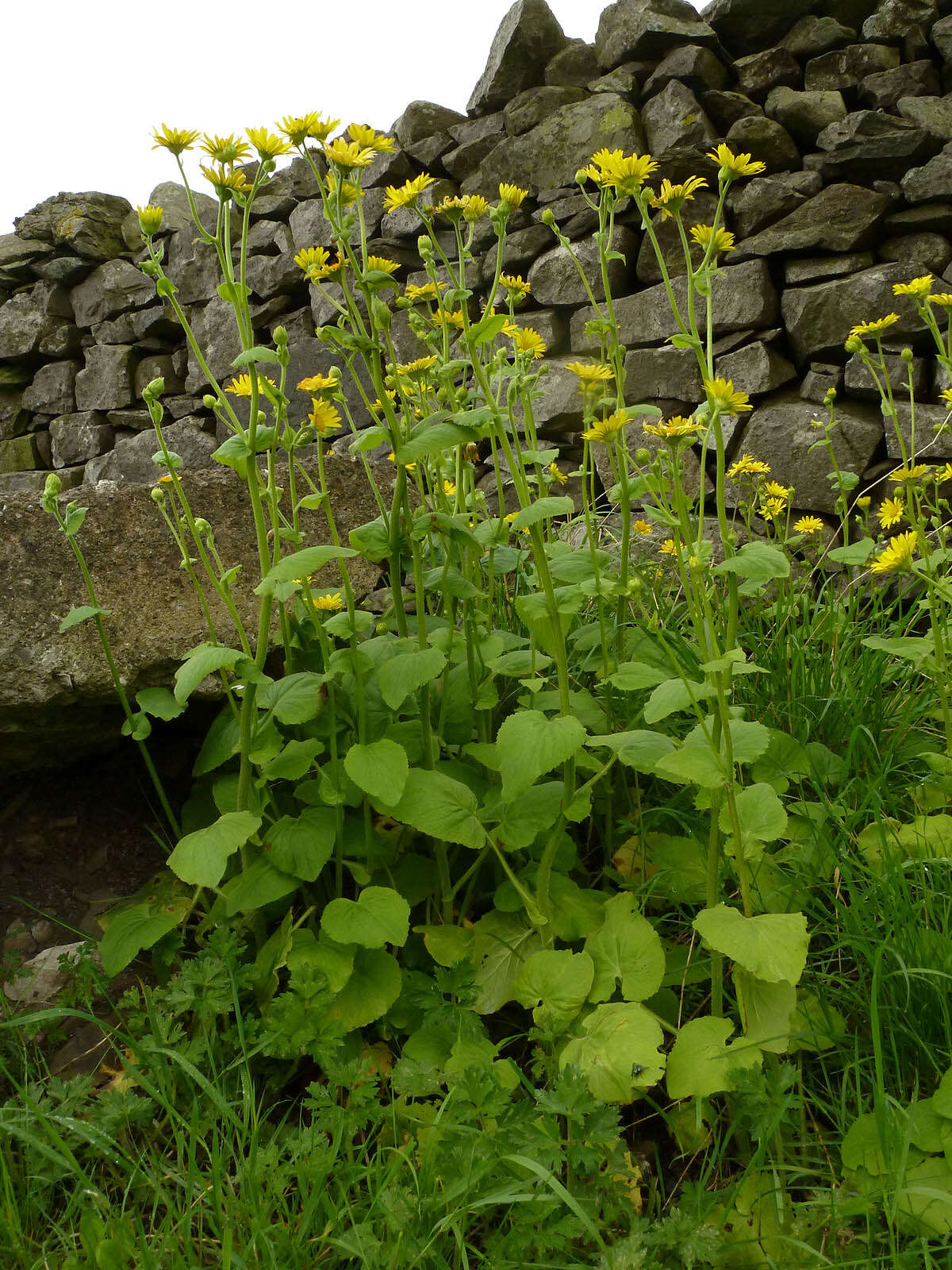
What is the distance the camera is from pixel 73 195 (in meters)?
6.22

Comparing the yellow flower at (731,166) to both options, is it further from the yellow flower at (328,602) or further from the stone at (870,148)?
the stone at (870,148)

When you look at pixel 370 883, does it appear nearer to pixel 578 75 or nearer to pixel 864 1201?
pixel 864 1201

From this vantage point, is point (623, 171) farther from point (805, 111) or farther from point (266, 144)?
point (805, 111)

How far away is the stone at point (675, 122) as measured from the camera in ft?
12.6

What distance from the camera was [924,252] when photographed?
3.47 meters

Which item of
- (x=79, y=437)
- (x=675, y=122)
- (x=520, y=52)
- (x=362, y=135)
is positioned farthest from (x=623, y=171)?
(x=79, y=437)

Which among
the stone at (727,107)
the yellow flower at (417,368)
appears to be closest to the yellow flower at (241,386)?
the yellow flower at (417,368)

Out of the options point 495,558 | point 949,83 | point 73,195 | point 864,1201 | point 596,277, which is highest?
point 73,195

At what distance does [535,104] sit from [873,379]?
226 cm

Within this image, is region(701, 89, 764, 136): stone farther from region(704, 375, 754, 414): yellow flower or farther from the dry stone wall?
region(704, 375, 754, 414): yellow flower

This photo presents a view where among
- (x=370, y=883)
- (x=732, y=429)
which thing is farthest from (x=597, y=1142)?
(x=732, y=429)

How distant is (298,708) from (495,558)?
52 centimetres

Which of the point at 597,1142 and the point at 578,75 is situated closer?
the point at 597,1142

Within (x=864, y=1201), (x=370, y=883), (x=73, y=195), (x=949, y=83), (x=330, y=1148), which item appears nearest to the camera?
(x=864, y=1201)
